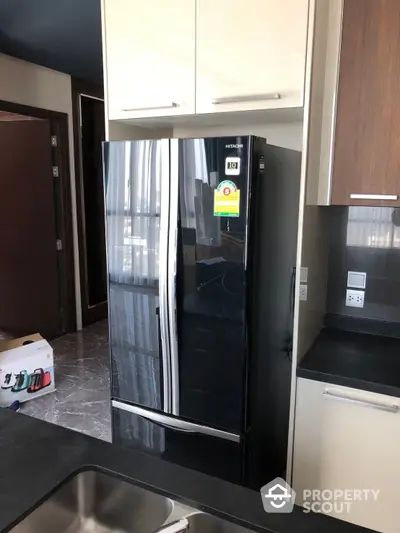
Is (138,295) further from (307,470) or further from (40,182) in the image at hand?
(40,182)

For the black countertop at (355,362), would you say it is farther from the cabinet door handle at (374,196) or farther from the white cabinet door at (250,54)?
the white cabinet door at (250,54)

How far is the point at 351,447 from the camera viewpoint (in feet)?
5.39

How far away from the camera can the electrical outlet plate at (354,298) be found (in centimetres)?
208

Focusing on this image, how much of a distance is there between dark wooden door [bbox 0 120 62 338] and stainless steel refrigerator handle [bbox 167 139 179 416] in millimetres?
2781

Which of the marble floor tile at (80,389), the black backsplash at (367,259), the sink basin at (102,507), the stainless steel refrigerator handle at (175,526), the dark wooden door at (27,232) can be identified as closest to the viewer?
the stainless steel refrigerator handle at (175,526)

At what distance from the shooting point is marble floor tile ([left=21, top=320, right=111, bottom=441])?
294cm

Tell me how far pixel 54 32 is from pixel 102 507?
2.92 m

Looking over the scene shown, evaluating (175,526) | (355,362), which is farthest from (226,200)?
(175,526)

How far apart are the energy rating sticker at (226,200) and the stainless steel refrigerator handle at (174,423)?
2.79ft

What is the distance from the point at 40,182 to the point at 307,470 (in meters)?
3.38

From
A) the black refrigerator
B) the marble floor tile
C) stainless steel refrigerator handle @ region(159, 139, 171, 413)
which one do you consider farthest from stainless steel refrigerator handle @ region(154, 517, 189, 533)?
the marble floor tile

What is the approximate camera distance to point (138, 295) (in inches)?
73.1

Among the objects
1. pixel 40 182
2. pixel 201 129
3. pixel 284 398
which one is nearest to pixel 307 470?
pixel 284 398

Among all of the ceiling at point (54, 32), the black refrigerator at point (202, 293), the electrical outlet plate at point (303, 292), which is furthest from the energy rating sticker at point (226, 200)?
the ceiling at point (54, 32)
